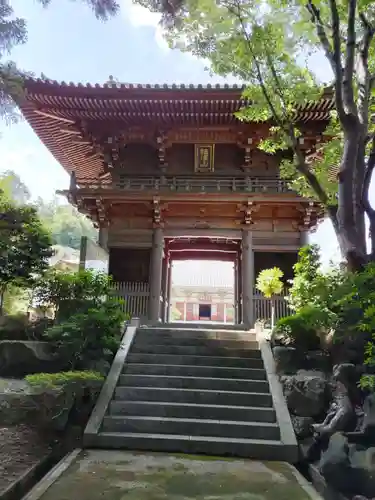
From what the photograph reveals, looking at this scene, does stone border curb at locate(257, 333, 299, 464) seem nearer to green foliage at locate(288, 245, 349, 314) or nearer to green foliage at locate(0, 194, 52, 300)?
green foliage at locate(288, 245, 349, 314)

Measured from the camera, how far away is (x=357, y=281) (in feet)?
17.8

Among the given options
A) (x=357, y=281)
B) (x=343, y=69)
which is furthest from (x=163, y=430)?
(x=343, y=69)

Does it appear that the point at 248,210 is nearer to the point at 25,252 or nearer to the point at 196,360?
the point at 196,360

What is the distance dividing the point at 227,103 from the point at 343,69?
13.2 ft

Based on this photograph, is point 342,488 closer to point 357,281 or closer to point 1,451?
point 357,281

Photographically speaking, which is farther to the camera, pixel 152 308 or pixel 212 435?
pixel 152 308

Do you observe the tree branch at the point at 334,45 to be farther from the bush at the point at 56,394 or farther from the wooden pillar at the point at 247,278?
the bush at the point at 56,394

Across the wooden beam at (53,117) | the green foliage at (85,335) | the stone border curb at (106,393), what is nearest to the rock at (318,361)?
the stone border curb at (106,393)

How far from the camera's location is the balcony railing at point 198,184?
428 inches

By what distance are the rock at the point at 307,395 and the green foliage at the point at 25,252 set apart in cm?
513

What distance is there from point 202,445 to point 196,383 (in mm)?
1388

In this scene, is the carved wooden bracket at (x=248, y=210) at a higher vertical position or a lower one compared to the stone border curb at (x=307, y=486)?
higher

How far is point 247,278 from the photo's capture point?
11.0 m

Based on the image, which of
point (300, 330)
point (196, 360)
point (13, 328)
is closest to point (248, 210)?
point (300, 330)
